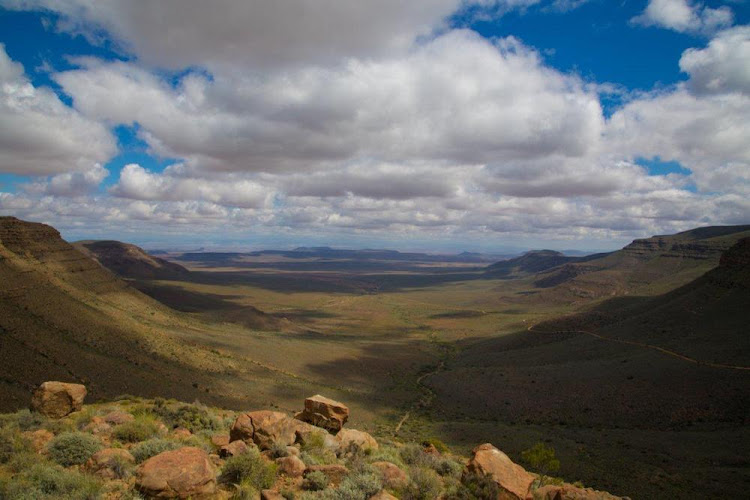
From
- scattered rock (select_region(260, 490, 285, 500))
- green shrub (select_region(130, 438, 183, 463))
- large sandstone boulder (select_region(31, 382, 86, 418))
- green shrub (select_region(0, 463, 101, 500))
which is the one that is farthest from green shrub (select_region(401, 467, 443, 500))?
large sandstone boulder (select_region(31, 382, 86, 418))

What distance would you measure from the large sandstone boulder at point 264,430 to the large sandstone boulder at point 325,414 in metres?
1.80

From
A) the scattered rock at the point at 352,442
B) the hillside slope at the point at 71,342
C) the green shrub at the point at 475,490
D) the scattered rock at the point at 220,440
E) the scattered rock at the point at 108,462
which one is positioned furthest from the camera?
the hillside slope at the point at 71,342

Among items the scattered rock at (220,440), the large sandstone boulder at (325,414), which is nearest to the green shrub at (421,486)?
the large sandstone boulder at (325,414)

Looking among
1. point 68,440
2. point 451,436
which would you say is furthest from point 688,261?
point 68,440

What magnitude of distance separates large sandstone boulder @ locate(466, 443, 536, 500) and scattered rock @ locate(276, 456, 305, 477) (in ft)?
19.6

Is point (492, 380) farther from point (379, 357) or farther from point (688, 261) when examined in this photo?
point (688, 261)

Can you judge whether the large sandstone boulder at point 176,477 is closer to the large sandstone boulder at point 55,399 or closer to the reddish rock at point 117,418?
the reddish rock at point 117,418

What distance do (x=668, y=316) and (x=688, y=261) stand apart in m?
92.7

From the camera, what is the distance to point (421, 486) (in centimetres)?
1302

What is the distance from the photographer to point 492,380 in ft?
187

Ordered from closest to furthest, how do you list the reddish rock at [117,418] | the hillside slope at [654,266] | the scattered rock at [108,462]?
the scattered rock at [108,462] < the reddish rock at [117,418] < the hillside slope at [654,266]

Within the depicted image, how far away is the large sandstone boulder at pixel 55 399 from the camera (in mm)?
17234

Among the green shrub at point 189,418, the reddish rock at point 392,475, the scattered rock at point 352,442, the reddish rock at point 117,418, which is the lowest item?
the green shrub at point 189,418

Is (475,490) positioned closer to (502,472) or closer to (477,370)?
(502,472)
